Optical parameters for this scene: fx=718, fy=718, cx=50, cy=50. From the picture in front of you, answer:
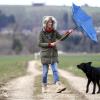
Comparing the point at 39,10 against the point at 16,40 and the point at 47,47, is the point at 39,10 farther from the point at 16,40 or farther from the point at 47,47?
the point at 47,47

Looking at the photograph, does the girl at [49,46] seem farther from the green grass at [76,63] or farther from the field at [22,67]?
the green grass at [76,63]

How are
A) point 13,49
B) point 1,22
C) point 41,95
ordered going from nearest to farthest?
point 41,95 < point 13,49 < point 1,22

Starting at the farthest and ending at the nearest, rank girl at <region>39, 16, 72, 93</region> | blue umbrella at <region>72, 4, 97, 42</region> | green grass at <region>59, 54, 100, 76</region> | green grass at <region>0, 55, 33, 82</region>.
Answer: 1. green grass at <region>59, 54, 100, 76</region>
2. green grass at <region>0, 55, 33, 82</region>
3. girl at <region>39, 16, 72, 93</region>
4. blue umbrella at <region>72, 4, 97, 42</region>

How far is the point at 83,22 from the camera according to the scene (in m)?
19.7

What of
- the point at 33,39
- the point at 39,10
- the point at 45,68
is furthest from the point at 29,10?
the point at 45,68

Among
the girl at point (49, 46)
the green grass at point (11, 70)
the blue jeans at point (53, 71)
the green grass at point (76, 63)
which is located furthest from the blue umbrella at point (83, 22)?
the green grass at point (76, 63)

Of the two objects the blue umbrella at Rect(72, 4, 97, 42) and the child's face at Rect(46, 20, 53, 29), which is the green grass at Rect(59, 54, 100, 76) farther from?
the child's face at Rect(46, 20, 53, 29)

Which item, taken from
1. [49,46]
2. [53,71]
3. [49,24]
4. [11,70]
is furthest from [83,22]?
[11,70]

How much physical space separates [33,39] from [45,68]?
13101 centimetres

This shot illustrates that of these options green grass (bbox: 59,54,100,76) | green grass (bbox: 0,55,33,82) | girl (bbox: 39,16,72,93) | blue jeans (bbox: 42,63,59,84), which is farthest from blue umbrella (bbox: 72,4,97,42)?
green grass (bbox: 59,54,100,76)

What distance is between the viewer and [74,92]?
19.8 m

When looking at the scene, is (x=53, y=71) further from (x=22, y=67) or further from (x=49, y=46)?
(x=22, y=67)

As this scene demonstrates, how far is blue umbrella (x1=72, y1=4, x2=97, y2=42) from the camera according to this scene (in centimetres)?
1959

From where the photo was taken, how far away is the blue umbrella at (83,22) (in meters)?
19.6
